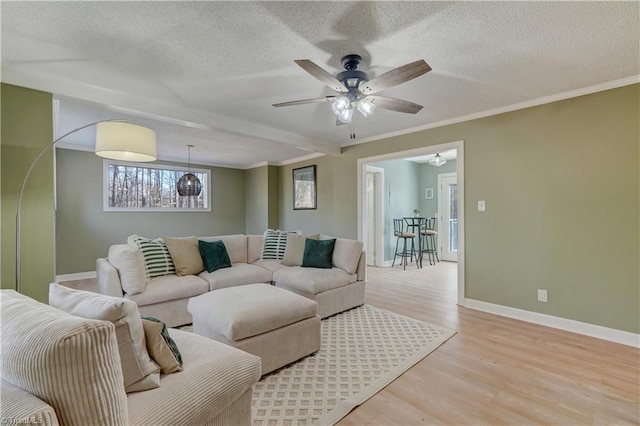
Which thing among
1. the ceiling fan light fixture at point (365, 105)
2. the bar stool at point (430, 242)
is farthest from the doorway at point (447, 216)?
the ceiling fan light fixture at point (365, 105)

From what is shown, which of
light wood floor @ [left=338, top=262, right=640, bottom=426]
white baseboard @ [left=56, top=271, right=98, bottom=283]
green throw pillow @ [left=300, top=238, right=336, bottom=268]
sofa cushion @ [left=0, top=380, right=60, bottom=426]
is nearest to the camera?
sofa cushion @ [left=0, top=380, right=60, bottom=426]

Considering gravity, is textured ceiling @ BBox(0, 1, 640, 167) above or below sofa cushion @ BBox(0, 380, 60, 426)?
above

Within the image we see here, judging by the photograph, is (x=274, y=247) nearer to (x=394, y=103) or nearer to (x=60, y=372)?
(x=394, y=103)

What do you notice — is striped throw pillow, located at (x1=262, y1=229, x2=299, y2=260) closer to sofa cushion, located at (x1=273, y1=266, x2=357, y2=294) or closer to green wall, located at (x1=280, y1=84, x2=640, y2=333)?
sofa cushion, located at (x1=273, y1=266, x2=357, y2=294)

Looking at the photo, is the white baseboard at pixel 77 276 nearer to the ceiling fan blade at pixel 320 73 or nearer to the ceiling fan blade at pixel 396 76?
the ceiling fan blade at pixel 320 73

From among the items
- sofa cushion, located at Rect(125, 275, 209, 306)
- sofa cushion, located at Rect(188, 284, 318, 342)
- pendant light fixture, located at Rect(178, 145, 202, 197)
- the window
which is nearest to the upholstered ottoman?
sofa cushion, located at Rect(188, 284, 318, 342)

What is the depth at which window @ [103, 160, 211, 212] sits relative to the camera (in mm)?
5676

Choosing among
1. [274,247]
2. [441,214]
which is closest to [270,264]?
[274,247]

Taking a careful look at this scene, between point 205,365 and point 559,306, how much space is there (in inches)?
136

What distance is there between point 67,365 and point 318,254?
307cm

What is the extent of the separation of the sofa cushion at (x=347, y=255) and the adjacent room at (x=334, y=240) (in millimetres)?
24

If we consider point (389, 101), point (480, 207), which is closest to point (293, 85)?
point (389, 101)

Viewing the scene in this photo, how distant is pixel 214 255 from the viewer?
11.9ft

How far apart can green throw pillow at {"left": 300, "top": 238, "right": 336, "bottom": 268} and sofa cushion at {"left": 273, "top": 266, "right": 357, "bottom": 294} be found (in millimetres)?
108
